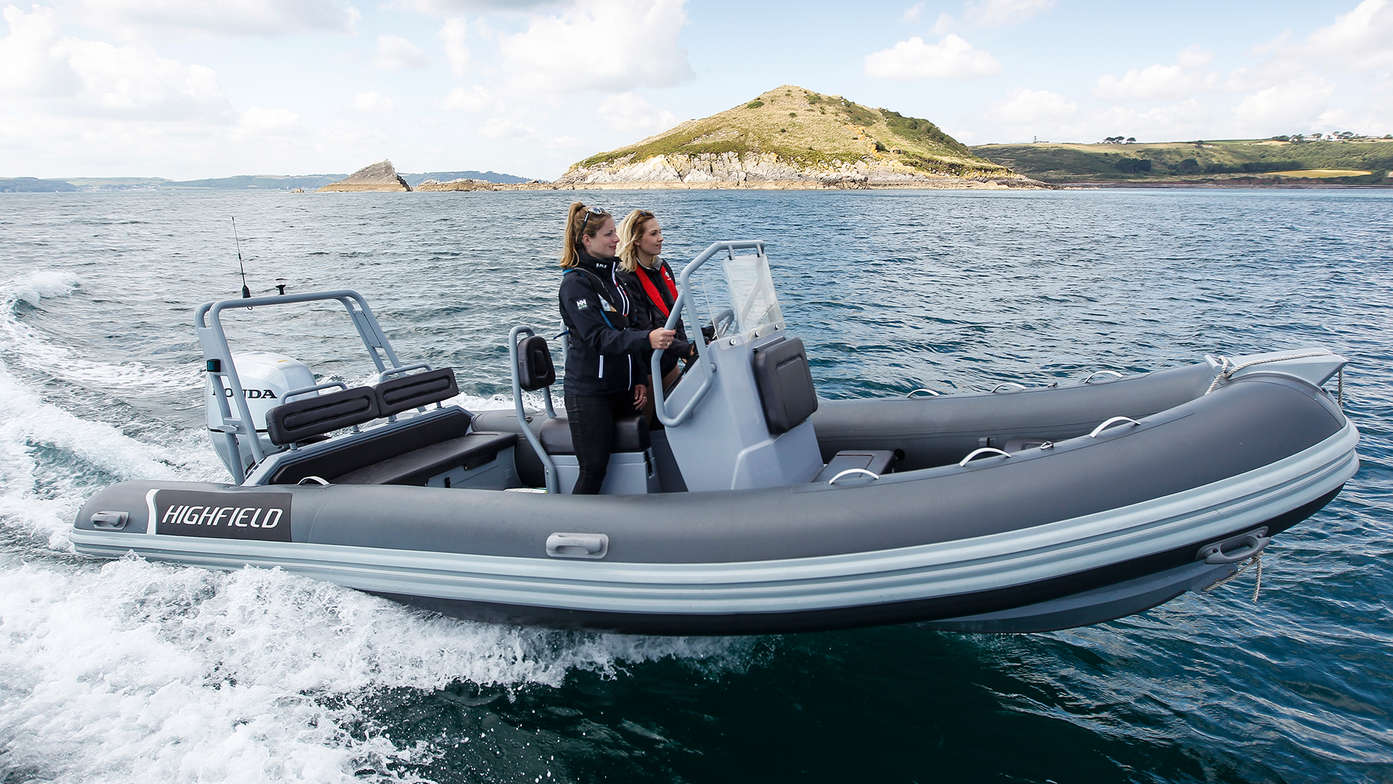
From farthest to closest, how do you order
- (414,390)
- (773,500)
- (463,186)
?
(463,186) → (414,390) → (773,500)

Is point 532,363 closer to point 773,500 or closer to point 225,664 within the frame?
point 773,500

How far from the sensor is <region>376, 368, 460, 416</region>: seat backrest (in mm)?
4289

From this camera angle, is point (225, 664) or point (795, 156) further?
point (795, 156)

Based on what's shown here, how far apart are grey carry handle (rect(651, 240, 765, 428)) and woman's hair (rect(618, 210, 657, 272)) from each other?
0.32 metres

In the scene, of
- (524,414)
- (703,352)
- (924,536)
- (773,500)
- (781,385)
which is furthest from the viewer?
(524,414)

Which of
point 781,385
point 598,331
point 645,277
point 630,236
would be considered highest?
point 630,236

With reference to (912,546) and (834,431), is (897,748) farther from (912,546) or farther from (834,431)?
(834,431)

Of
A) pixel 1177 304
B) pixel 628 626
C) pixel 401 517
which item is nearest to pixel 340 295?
pixel 401 517

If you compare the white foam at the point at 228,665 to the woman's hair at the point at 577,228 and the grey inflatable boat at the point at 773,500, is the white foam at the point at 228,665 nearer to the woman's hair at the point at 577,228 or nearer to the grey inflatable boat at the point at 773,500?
the grey inflatable boat at the point at 773,500

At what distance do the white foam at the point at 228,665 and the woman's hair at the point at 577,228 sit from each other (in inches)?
73.1

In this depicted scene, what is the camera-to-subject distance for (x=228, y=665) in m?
3.50

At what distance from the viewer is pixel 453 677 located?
351cm

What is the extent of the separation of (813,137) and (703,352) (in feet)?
365

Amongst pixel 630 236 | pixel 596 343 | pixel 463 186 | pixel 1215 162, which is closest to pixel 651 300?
pixel 630 236
